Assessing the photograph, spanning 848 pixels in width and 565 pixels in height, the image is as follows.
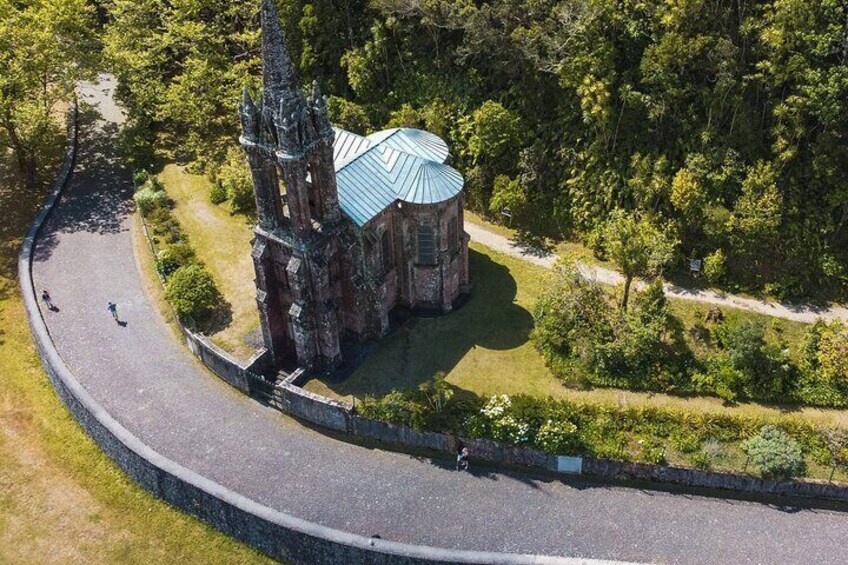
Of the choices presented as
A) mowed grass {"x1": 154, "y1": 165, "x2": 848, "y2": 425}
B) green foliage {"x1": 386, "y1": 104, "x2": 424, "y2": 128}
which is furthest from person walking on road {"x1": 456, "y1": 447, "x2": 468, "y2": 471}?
green foliage {"x1": 386, "y1": 104, "x2": 424, "y2": 128}

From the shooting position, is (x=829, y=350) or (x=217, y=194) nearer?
(x=829, y=350)

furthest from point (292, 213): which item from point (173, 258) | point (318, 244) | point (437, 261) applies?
point (173, 258)

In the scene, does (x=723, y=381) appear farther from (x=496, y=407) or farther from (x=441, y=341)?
(x=441, y=341)

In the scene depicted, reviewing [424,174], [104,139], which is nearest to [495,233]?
[424,174]

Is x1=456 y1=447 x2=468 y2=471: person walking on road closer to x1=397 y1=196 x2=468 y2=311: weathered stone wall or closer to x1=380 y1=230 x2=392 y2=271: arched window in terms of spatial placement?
x1=397 y1=196 x2=468 y2=311: weathered stone wall

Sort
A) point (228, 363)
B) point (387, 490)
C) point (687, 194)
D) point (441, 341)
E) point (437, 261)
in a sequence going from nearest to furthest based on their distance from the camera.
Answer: point (387, 490) < point (228, 363) < point (437, 261) < point (441, 341) < point (687, 194)

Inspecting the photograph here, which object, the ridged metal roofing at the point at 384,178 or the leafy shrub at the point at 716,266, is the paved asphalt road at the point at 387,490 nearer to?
the ridged metal roofing at the point at 384,178

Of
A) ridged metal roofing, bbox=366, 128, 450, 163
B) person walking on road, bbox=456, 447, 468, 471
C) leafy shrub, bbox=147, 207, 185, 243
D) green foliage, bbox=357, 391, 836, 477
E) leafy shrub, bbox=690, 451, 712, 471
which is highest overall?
ridged metal roofing, bbox=366, 128, 450, 163

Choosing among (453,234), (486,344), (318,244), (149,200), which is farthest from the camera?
(149,200)
